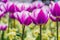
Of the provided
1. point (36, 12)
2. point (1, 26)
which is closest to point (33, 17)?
point (36, 12)

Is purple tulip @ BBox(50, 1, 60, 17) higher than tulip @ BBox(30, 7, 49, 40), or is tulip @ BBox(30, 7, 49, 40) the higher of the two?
purple tulip @ BBox(50, 1, 60, 17)

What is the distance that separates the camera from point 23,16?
23.8 inches

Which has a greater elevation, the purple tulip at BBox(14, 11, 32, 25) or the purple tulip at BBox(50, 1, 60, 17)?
the purple tulip at BBox(50, 1, 60, 17)

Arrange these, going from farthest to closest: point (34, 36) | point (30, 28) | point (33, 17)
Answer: point (30, 28)
point (34, 36)
point (33, 17)

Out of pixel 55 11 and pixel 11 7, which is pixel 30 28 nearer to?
pixel 11 7

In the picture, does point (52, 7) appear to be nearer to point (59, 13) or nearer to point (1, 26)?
point (59, 13)

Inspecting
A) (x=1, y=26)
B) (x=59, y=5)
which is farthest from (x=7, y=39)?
(x=59, y=5)

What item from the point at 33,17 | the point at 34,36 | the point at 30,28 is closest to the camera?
the point at 33,17

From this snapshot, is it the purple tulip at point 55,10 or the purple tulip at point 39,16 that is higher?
the purple tulip at point 55,10

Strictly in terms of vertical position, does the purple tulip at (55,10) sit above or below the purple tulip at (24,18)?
above

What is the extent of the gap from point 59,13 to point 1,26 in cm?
19

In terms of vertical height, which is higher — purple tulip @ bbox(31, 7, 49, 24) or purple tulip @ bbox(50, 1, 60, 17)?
purple tulip @ bbox(50, 1, 60, 17)

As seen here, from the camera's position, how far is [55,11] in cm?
59

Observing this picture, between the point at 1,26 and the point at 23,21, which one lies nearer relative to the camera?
the point at 23,21
